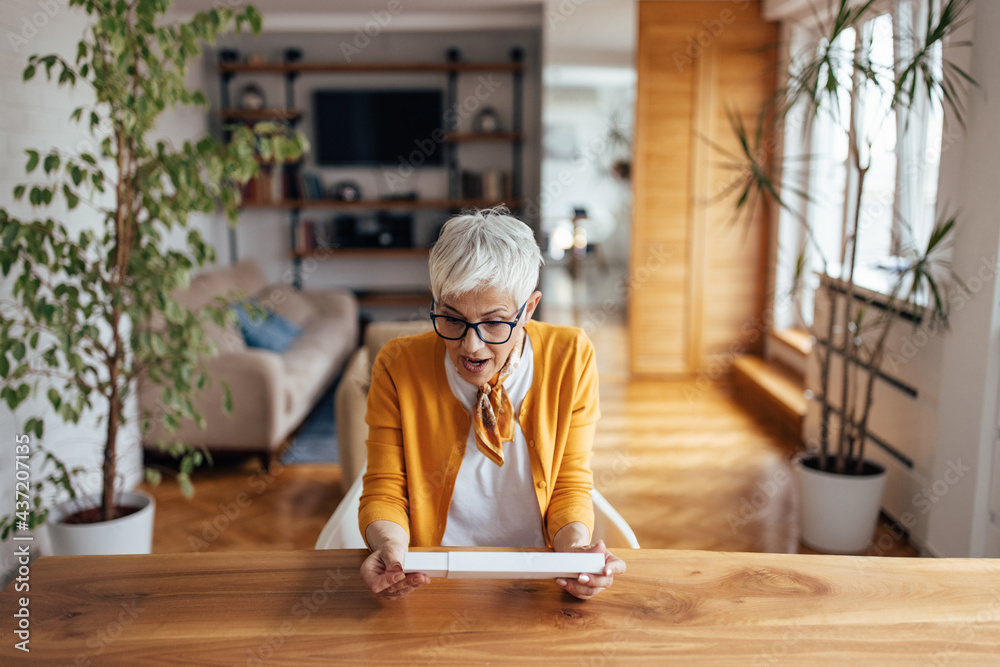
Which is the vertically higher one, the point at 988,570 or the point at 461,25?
the point at 461,25

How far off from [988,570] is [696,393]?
4146mm

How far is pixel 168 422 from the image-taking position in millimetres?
2557

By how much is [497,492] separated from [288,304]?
4.44 meters

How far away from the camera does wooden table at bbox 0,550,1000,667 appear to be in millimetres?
982

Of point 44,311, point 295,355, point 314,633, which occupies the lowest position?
point 295,355

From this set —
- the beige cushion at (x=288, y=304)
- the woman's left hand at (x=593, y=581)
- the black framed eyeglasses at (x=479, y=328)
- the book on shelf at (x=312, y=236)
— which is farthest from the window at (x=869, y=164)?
the book on shelf at (x=312, y=236)

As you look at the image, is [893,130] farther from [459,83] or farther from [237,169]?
[459,83]

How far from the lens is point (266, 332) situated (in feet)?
15.1

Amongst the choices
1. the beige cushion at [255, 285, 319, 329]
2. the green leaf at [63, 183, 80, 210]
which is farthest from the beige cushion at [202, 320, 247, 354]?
the green leaf at [63, 183, 80, 210]

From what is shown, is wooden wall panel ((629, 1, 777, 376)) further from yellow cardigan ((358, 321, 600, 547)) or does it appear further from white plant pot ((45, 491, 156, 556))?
yellow cardigan ((358, 321, 600, 547))

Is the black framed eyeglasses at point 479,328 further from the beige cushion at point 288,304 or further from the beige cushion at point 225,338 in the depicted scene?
the beige cushion at point 288,304

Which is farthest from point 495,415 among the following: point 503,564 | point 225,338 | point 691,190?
point 691,190

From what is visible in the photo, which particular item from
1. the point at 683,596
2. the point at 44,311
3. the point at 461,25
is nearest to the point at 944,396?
the point at 683,596

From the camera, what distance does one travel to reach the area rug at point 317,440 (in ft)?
13.4
